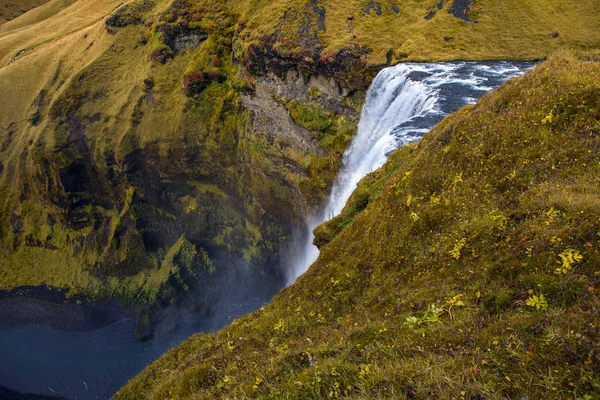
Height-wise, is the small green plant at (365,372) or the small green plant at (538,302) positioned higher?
the small green plant at (365,372)

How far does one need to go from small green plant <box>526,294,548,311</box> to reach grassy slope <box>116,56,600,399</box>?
3 cm

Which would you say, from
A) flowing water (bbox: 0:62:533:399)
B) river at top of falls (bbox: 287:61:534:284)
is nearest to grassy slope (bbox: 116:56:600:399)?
river at top of falls (bbox: 287:61:534:284)

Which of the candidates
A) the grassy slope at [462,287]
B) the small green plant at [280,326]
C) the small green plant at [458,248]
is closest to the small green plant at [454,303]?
the grassy slope at [462,287]

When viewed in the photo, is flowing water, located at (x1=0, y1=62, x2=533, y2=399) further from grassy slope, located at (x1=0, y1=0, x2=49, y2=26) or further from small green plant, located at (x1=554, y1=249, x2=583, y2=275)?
grassy slope, located at (x1=0, y1=0, x2=49, y2=26)

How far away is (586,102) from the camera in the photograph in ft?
32.3

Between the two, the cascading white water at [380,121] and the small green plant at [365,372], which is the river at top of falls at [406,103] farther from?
the small green plant at [365,372]

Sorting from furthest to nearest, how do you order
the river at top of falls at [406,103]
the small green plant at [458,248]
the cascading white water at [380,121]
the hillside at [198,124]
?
the hillside at [198,124] < the cascading white water at [380,121] < the river at top of falls at [406,103] < the small green plant at [458,248]

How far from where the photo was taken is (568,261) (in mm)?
6195

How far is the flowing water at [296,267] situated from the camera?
2744cm

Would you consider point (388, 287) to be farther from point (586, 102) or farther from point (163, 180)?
point (163, 180)

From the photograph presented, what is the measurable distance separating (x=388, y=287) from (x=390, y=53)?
34.8m

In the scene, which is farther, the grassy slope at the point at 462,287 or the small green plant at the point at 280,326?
the small green plant at the point at 280,326

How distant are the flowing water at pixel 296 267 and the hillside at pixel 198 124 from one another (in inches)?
159

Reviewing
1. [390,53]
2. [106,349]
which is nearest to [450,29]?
[390,53]
